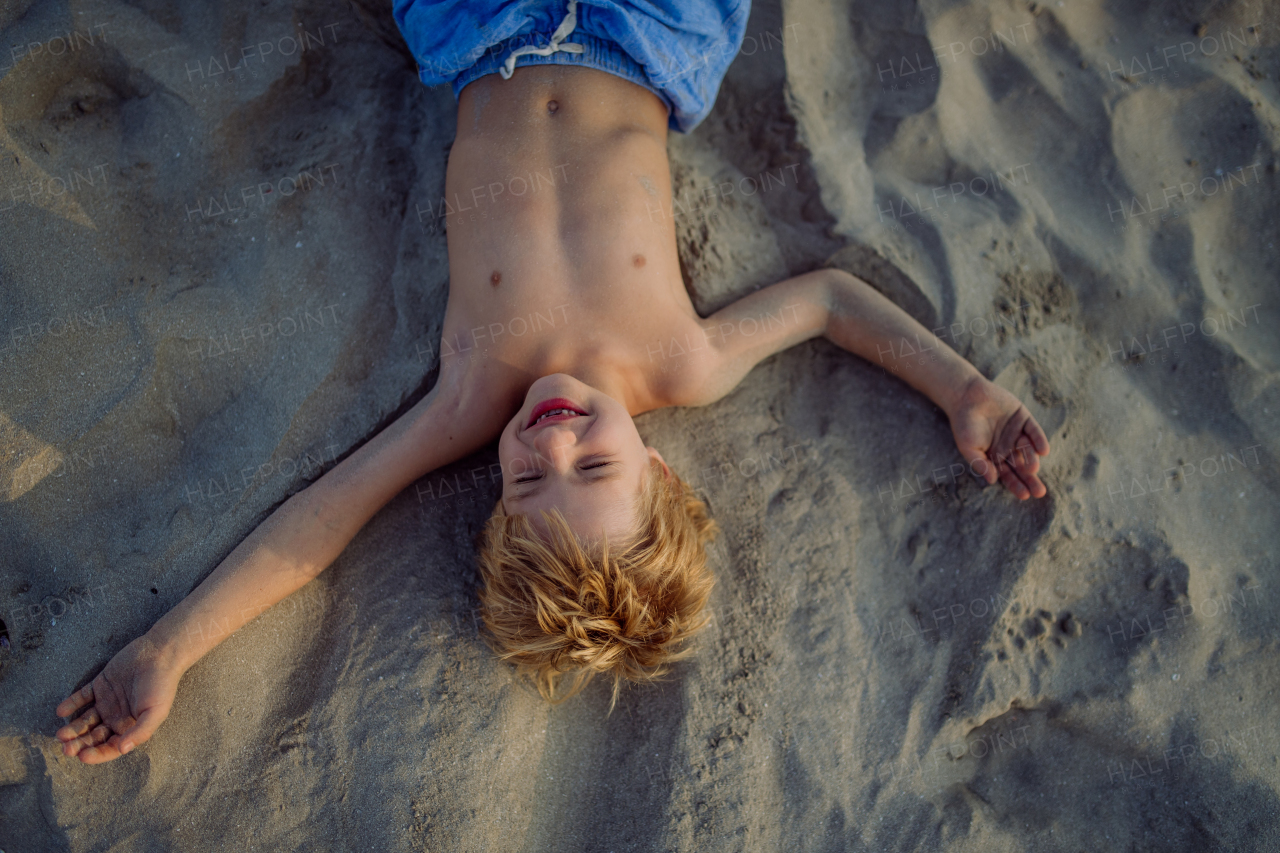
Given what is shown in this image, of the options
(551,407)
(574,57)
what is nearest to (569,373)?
(551,407)

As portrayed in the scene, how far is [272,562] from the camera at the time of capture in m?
2.58

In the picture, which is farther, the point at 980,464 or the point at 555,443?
the point at 980,464

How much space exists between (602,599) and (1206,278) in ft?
9.37

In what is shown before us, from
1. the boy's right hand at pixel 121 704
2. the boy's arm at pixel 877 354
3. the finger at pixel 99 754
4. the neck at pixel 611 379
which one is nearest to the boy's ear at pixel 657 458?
the neck at pixel 611 379

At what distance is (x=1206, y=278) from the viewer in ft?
10.1

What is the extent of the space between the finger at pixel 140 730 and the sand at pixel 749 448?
8cm

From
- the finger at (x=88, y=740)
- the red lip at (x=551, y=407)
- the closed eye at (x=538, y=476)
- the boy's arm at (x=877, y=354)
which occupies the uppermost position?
the red lip at (x=551, y=407)

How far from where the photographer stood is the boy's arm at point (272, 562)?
8.14 feet

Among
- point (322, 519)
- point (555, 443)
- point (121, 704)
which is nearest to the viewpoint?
point (555, 443)

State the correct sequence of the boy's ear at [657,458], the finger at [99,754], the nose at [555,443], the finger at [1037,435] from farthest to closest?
the finger at [1037,435] < the boy's ear at [657,458] < the finger at [99,754] < the nose at [555,443]

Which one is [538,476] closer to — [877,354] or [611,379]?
[611,379]

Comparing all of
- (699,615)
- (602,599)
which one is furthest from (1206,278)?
(602,599)

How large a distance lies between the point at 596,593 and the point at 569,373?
0.81 m

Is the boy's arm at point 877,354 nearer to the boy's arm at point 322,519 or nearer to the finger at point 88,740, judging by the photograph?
the boy's arm at point 322,519
